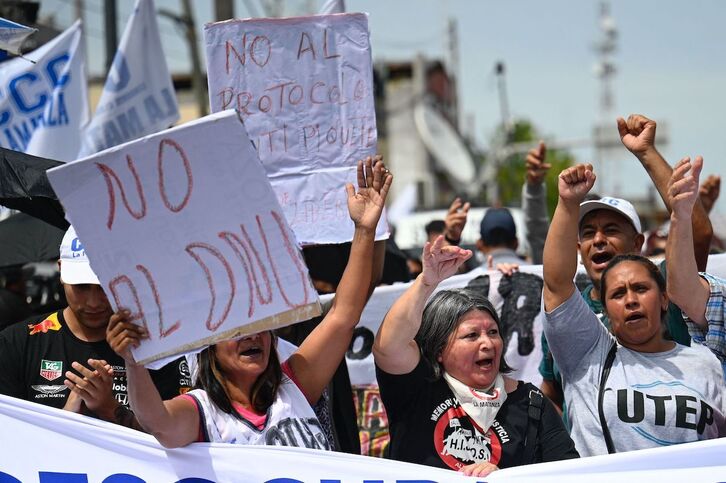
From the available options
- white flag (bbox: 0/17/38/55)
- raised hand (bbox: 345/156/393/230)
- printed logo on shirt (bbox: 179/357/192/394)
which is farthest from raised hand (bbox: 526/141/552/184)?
white flag (bbox: 0/17/38/55)

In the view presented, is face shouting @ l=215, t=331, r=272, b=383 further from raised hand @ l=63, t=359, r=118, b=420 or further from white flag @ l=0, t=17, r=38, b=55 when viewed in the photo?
white flag @ l=0, t=17, r=38, b=55

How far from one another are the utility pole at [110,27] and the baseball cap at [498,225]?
646 centimetres

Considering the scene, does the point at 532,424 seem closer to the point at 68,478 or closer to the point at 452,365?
the point at 452,365

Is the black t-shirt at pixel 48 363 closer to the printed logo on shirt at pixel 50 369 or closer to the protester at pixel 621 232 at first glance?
the printed logo on shirt at pixel 50 369

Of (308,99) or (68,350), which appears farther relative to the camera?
(308,99)

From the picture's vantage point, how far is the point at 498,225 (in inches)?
259

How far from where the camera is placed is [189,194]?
3227mm

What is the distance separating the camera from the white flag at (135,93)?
312 inches

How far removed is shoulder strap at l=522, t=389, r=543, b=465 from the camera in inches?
147

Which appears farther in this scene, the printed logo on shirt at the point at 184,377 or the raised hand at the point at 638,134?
the raised hand at the point at 638,134

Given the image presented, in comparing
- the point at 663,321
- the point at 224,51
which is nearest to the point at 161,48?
the point at 224,51

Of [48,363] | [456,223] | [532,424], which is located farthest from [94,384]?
[456,223]

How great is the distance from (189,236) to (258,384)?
1.98 ft

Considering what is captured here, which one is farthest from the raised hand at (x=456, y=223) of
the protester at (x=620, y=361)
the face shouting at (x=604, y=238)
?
the protester at (x=620, y=361)
